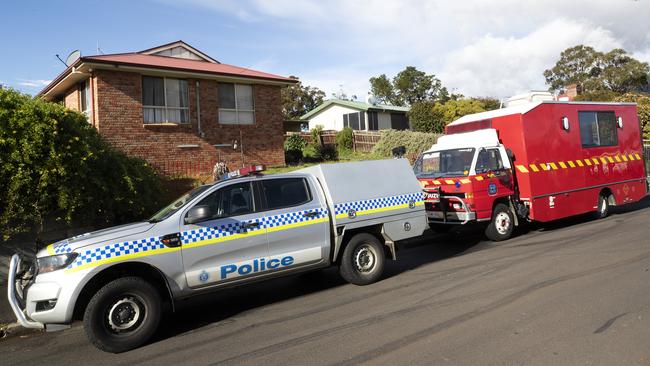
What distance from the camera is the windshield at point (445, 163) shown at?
10218 millimetres

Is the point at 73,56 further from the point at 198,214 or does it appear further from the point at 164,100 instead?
the point at 198,214

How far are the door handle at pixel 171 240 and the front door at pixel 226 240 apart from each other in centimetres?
6

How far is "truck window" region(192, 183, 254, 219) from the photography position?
19.4 ft

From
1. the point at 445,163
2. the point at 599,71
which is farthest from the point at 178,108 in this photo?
the point at 599,71

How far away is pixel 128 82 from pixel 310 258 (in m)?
12.4

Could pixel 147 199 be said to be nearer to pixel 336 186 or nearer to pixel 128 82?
pixel 336 186

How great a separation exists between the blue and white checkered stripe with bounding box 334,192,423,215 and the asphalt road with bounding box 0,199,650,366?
3.85ft

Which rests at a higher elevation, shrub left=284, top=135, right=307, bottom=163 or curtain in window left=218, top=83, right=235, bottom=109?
curtain in window left=218, top=83, right=235, bottom=109

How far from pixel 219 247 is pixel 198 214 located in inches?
22.1

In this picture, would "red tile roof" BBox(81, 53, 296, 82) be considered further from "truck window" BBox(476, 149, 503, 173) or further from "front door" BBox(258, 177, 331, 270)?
"front door" BBox(258, 177, 331, 270)

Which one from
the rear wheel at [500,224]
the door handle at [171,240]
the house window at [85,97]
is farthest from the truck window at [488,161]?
the house window at [85,97]

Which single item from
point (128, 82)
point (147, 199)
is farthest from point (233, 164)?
point (147, 199)

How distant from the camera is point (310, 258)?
21.2ft

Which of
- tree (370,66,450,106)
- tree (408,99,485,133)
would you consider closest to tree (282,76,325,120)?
tree (370,66,450,106)
